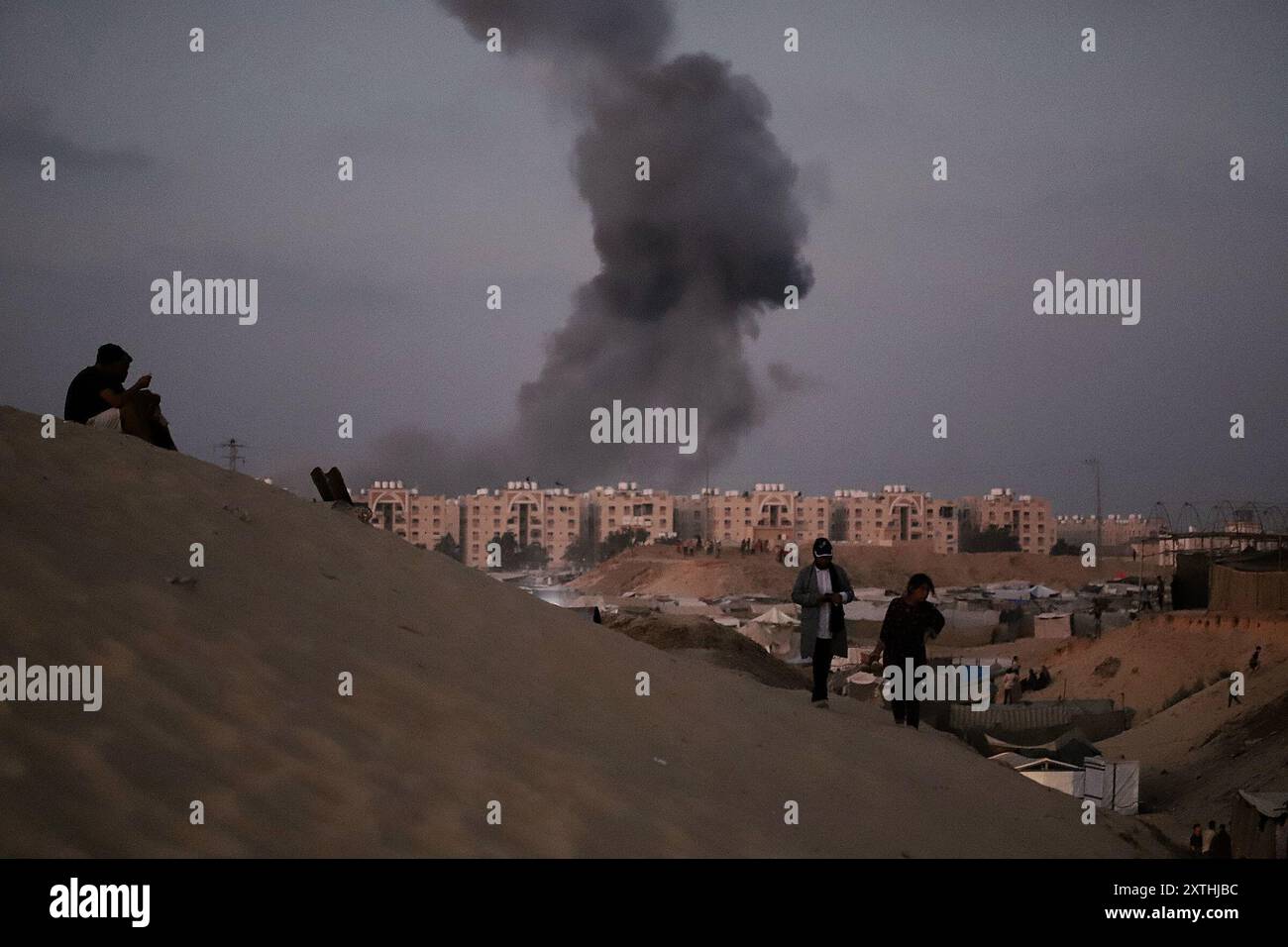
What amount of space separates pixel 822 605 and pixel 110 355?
7.31m

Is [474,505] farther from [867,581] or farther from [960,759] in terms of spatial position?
[960,759]

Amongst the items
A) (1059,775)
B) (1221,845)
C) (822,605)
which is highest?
(822,605)

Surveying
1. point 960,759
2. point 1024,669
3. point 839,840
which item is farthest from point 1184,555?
point 839,840

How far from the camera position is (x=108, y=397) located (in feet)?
40.0

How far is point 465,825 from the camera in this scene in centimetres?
684

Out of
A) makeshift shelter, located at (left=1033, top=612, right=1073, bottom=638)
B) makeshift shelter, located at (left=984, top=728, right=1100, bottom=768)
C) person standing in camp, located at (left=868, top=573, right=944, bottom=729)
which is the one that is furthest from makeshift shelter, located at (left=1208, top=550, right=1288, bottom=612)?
person standing in camp, located at (left=868, top=573, right=944, bottom=729)

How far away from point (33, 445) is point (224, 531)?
1724mm

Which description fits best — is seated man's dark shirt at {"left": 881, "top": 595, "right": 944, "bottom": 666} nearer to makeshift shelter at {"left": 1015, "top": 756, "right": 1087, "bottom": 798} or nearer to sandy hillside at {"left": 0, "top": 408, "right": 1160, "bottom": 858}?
sandy hillside at {"left": 0, "top": 408, "right": 1160, "bottom": 858}

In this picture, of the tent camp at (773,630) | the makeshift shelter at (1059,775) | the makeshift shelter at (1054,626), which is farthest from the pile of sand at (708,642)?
the makeshift shelter at (1054,626)

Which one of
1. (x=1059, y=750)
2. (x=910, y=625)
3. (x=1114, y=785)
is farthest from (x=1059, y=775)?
(x=910, y=625)

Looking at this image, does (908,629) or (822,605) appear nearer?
(822,605)

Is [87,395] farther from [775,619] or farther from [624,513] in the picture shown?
[624,513]

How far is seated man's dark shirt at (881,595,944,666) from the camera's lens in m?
11.8

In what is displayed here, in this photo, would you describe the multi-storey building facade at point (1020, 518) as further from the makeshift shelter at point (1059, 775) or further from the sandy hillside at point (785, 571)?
the makeshift shelter at point (1059, 775)
